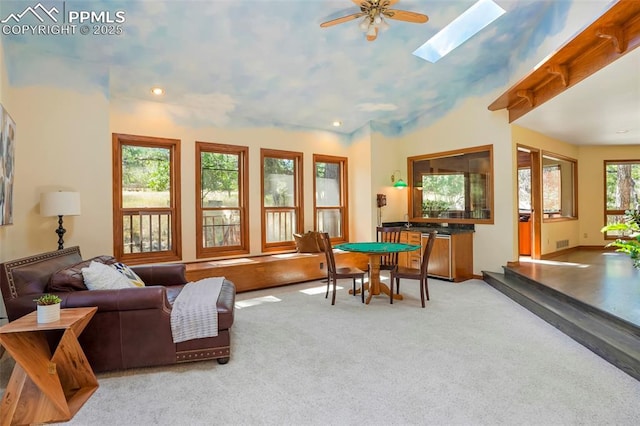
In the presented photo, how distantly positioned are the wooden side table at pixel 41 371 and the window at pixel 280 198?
372 centimetres

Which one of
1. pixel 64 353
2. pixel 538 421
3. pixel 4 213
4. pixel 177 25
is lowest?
pixel 538 421

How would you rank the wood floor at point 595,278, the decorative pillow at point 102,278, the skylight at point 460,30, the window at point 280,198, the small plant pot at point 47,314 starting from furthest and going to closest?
the window at point 280,198 → the skylight at point 460,30 → the wood floor at point 595,278 → the decorative pillow at point 102,278 → the small plant pot at point 47,314

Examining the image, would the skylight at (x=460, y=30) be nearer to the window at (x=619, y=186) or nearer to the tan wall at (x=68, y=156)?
the tan wall at (x=68, y=156)

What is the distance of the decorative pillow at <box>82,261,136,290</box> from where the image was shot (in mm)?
2703

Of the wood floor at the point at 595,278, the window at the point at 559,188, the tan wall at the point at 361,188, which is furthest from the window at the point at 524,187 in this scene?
the tan wall at the point at 361,188

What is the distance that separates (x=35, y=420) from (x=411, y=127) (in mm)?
6541

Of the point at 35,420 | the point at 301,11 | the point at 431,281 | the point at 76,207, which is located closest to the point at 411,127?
the point at 431,281

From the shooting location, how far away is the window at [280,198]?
597 cm

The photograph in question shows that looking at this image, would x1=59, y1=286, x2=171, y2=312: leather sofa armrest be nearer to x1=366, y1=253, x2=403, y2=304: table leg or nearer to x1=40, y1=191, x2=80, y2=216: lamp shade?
x1=40, y1=191, x2=80, y2=216: lamp shade

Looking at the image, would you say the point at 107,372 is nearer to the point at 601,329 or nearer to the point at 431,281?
the point at 601,329

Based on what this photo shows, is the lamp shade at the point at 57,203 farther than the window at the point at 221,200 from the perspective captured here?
No

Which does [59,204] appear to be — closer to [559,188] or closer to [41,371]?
[41,371]

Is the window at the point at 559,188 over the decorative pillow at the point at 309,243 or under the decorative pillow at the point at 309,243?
over

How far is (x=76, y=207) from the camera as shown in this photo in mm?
3641
